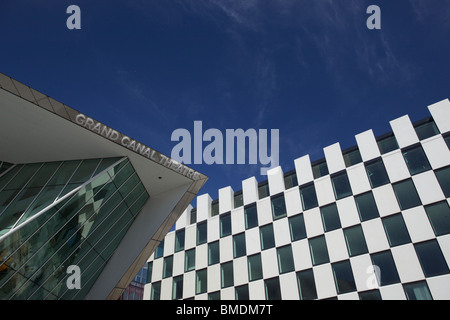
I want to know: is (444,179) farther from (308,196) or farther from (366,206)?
(308,196)

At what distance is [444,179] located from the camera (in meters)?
22.8

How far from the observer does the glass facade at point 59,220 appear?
14773 mm

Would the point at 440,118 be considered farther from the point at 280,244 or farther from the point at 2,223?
the point at 2,223

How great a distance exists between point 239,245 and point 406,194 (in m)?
13.3

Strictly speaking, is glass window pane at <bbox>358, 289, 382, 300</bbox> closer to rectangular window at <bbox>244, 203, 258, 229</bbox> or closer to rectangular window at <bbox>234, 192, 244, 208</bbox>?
rectangular window at <bbox>244, 203, 258, 229</bbox>

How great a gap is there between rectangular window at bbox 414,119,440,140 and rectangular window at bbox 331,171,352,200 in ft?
18.8

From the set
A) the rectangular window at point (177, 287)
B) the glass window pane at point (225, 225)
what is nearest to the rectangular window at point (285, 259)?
the glass window pane at point (225, 225)

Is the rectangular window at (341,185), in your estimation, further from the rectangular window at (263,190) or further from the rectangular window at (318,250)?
the rectangular window at (263,190)

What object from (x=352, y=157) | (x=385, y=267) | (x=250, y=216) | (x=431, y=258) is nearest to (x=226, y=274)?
(x=250, y=216)

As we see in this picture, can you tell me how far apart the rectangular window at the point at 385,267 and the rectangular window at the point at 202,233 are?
577 inches

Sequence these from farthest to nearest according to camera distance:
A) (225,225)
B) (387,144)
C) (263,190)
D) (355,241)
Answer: (225,225) < (263,190) < (387,144) < (355,241)

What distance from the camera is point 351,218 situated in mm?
25281

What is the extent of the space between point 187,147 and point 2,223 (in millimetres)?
11088
